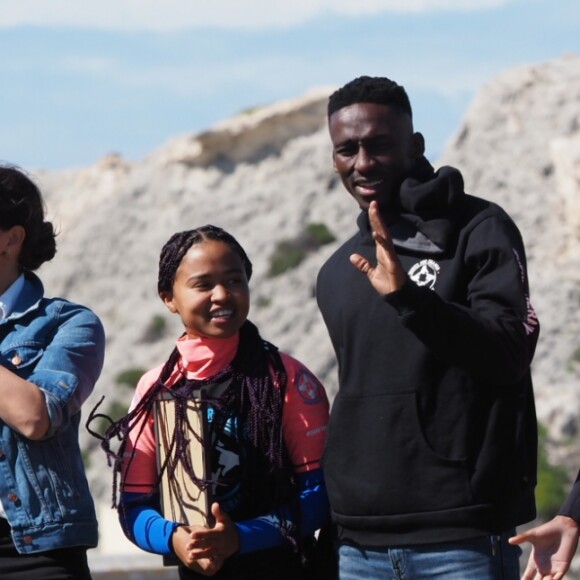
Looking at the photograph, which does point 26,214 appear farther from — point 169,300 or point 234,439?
point 234,439

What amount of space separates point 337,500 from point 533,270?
3439 centimetres

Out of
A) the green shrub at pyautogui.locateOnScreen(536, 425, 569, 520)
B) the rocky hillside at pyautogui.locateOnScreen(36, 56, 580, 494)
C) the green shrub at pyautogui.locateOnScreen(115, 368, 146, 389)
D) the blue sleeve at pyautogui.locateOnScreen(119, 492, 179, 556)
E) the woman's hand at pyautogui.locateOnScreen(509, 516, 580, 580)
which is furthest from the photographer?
the green shrub at pyautogui.locateOnScreen(115, 368, 146, 389)

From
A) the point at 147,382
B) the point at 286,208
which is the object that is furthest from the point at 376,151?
the point at 286,208

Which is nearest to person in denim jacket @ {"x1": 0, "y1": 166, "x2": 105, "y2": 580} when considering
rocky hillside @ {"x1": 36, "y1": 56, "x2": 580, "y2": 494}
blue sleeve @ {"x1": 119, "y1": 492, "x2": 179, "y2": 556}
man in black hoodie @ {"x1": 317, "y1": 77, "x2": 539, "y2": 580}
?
blue sleeve @ {"x1": 119, "y1": 492, "x2": 179, "y2": 556}

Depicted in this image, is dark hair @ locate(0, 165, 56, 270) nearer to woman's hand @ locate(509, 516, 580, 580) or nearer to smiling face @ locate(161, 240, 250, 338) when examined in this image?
smiling face @ locate(161, 240, 250, 338)

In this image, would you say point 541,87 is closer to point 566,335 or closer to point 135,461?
point 566,335

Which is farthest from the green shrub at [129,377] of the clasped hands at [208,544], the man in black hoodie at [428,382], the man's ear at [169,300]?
the man in black hoodie at [428,382]

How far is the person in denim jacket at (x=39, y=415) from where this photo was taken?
12.3 ft

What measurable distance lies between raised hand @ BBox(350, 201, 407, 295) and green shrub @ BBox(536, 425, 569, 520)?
2491 centimetres

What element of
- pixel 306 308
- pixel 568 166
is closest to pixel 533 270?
pixel 568 166

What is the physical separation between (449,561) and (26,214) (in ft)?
4.93

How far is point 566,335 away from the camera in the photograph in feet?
116

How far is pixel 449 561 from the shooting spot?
11.7 ft

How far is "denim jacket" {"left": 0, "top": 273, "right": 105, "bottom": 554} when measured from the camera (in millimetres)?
3779
